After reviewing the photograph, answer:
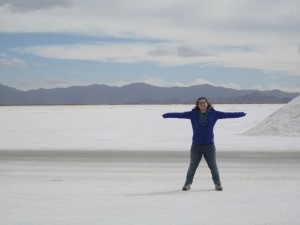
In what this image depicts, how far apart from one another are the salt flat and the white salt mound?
362 inches

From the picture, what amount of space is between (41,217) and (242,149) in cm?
1219

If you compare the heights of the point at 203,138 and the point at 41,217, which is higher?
the point at 203,138

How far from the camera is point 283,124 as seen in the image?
24281 millimetres

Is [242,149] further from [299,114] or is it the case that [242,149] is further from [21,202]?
[21,202]

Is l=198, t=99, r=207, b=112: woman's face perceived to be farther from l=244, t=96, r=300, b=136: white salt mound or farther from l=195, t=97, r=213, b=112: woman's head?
l=244, t=96, r=300, b=136: white salt mound

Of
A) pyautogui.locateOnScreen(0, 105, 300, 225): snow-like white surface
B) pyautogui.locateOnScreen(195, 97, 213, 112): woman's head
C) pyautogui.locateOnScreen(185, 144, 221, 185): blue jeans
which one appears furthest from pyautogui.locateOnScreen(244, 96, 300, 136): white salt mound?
pyautogui.locateOnScreen(195, 97, 213, 112): woman's head

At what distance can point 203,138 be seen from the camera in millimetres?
8820

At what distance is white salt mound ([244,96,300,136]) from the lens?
76.9 feet

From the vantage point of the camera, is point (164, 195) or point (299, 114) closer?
point (164, 195)

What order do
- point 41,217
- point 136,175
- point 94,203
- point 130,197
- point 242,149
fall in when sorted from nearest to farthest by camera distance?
point 41,217 < point 94,203 < point 130,197 < point 136,175 < point 242,149

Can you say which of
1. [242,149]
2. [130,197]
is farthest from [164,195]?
[242,149]

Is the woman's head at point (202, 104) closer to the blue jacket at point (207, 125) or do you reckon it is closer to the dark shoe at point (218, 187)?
the blue jacket at point (207, 125)

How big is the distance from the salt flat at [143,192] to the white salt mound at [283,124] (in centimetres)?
920

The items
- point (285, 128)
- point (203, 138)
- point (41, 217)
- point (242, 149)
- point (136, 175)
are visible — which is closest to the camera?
point (41, 217)
